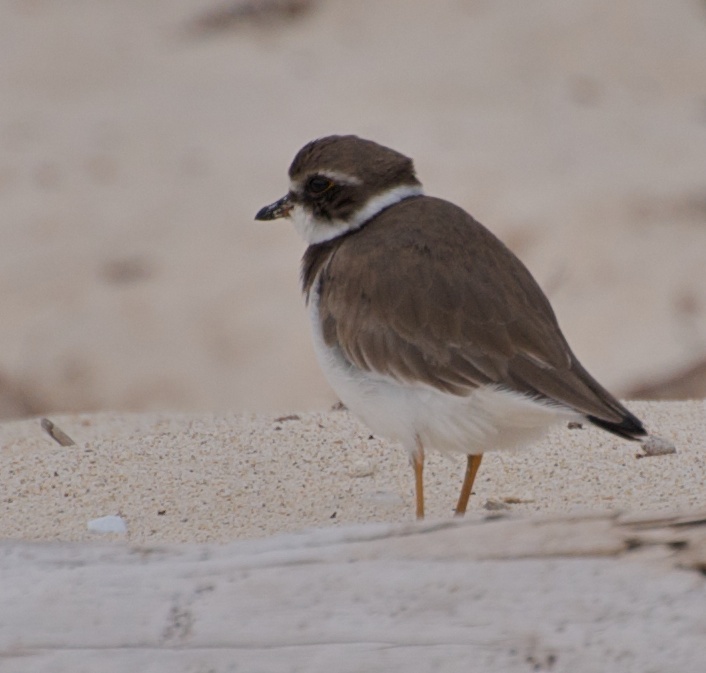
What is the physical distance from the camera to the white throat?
Result: 5.06 meters

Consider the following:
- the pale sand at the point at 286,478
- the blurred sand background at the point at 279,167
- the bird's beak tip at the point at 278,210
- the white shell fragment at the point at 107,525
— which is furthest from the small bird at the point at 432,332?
the blurred sand background at the point at 279,167

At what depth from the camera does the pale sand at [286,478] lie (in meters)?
4.81

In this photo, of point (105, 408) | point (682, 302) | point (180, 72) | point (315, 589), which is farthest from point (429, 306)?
point (180, 72)

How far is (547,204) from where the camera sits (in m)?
9.72

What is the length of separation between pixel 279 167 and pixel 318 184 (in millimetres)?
5636

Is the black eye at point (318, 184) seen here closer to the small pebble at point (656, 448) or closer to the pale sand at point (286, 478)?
the pale sand at point (286, 478)

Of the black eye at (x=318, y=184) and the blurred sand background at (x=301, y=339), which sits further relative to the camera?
the black eye at (x=318, y=184)

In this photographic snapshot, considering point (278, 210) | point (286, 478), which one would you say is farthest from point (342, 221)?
point (286, 478)

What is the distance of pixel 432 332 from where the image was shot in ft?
14.7

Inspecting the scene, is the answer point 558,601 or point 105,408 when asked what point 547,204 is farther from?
point 558,601

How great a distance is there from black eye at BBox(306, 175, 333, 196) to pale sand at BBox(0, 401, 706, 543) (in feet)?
3.45

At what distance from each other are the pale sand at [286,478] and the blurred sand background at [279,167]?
2.57 metres

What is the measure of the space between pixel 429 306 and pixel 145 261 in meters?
5.55

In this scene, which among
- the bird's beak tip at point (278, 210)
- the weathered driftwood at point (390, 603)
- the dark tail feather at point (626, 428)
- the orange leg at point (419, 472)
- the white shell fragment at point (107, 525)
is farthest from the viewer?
the bird's beak tip at point (278, 210)
